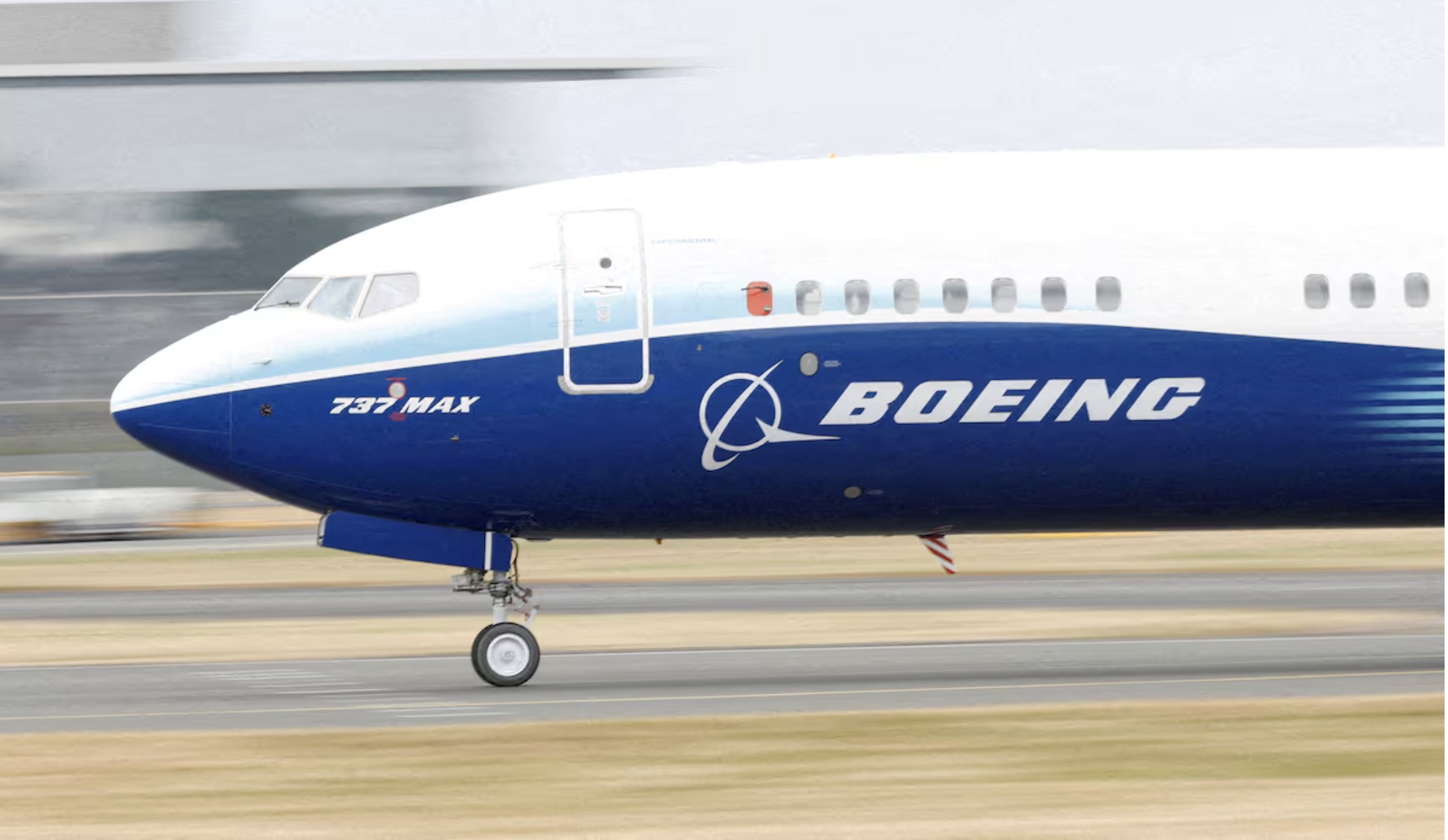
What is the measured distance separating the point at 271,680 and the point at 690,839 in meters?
8.82

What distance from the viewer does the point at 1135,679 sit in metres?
19.9

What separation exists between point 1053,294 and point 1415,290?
2974 millimetres

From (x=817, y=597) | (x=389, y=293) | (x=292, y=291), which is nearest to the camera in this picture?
(x=389, y=293)

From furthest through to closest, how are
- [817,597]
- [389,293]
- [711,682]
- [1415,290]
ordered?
[817,597], [711,682], [1415,290], [389,293]

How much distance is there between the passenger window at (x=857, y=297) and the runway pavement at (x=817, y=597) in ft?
28.8

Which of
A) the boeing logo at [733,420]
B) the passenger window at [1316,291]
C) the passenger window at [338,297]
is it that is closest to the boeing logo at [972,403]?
the boeing logo at [733,420]

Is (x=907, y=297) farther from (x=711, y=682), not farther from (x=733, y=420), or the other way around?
(x=711, y=682)

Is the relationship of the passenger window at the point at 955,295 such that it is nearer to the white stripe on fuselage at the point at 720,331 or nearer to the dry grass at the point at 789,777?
the white stripe on fuselage at the point at 720,331

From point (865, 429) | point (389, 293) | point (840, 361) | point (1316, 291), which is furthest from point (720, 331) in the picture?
point (1316, 291)

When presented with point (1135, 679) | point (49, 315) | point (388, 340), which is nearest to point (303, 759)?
point (388, 340)

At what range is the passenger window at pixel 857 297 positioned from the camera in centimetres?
1930

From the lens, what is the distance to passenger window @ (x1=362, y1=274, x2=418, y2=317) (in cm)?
1939

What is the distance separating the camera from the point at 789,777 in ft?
49.0

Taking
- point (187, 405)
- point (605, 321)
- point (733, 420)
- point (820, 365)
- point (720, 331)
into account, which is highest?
point (605, 321)
